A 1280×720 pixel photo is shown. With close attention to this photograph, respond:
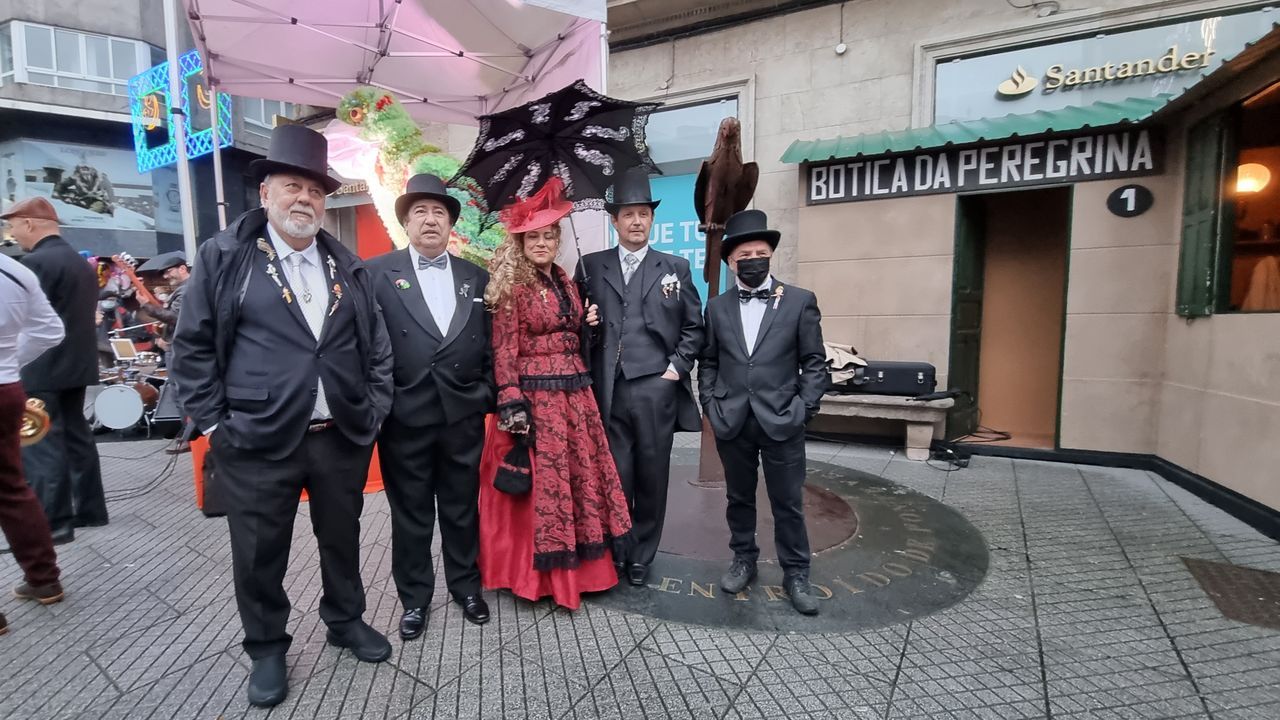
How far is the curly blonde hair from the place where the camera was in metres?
2.99

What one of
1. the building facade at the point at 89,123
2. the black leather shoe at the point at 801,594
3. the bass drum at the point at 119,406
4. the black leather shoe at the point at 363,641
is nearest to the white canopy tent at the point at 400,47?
the black leather shoe at the point at 801,594

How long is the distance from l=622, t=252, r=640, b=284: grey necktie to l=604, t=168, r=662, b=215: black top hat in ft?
0.83

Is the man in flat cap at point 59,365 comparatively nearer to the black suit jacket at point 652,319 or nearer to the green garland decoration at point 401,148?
the green garland decoration at point 401,148

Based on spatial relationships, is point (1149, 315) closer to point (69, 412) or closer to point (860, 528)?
point (860, 528)

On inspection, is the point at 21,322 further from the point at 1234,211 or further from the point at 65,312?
the point at 1234,211

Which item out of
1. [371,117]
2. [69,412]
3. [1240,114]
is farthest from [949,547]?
[69,412]

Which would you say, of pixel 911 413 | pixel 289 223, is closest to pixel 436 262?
pixel 289 223

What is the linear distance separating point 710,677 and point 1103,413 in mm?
5673

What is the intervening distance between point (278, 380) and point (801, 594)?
8.55 feet

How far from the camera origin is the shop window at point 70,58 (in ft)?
61.4

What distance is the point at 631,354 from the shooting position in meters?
3.28

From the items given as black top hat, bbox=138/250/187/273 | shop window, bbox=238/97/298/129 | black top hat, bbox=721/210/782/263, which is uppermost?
shop window, bbox=238/97/298/129

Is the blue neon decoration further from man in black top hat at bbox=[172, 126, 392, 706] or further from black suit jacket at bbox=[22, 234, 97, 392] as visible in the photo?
man in black top hat at bbox=[172, 126, 392, 706]

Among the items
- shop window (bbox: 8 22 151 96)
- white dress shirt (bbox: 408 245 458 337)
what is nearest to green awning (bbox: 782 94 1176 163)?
white dress shirt (bbox: 408 245 458 337)
